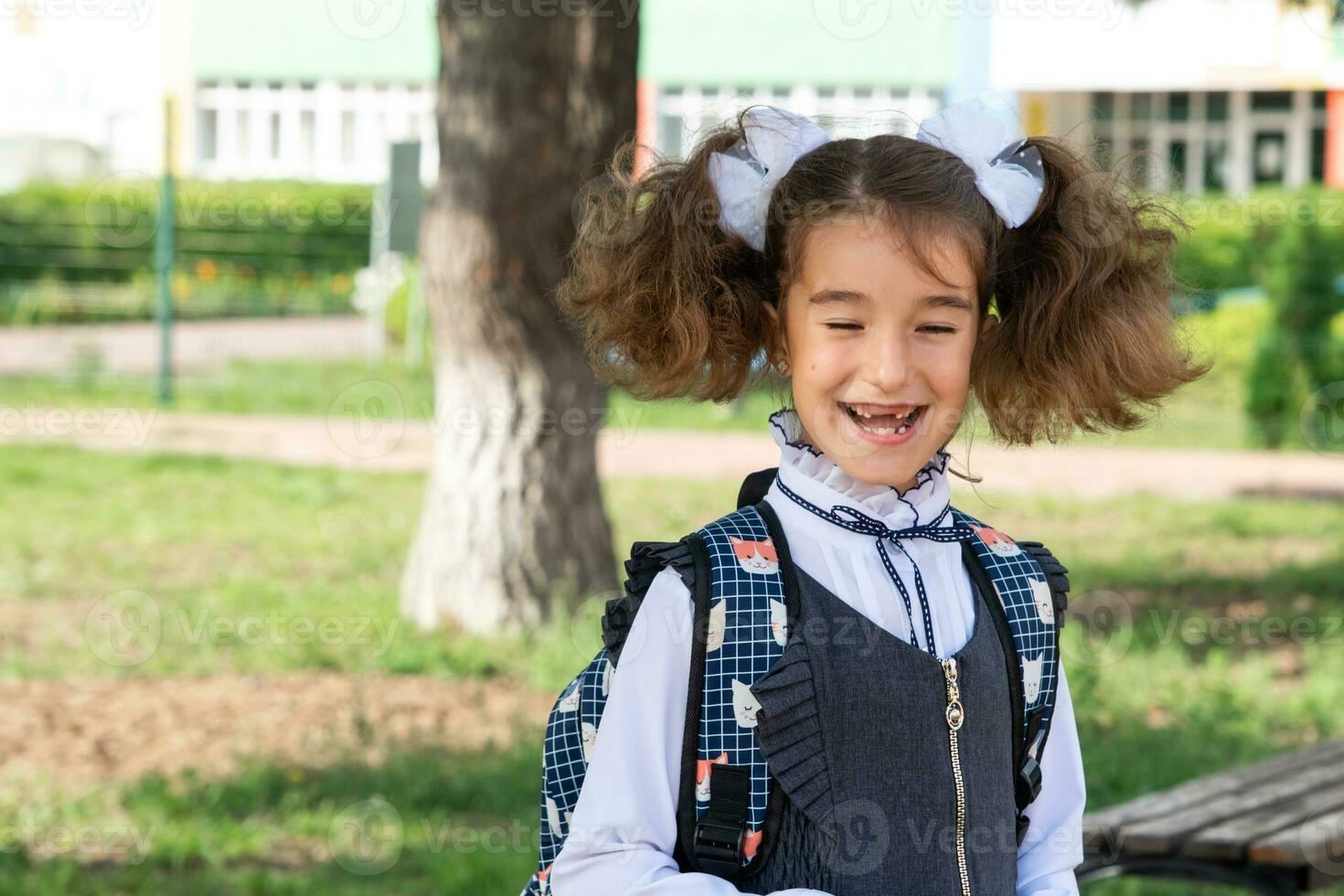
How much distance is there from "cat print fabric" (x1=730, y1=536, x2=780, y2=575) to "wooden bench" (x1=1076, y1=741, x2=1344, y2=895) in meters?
1.42

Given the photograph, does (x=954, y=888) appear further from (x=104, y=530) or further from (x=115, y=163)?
(x=115, y=163)

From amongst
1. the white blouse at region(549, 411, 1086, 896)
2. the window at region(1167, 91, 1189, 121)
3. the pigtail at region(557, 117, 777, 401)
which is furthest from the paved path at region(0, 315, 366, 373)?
the window at region(1167, 91, 1189, 121)

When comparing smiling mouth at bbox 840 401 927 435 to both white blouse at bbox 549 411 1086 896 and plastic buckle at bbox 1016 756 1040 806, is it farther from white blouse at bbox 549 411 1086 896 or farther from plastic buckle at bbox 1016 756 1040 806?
plastic buckle at bbox 1016 756 1040 806

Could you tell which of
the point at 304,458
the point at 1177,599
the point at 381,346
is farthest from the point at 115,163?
the point at 1177,599

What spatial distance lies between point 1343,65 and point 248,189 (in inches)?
594

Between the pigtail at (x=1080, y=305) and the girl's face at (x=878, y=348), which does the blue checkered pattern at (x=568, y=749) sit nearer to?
the girl's face at (x=878, y=348)

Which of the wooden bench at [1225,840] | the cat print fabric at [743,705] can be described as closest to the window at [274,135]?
the wooden bench at [1225,840]

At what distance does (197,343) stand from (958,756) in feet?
40.2

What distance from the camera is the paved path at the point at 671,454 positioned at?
951 cm

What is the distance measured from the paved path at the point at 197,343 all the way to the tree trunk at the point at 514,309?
774cm

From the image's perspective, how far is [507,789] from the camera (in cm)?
410

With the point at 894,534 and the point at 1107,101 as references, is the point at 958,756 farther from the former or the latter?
the point at 1107,101

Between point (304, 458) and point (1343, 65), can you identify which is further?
point (1343, 65)

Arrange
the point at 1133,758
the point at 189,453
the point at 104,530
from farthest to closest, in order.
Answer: the point at 189,453
the point at 104,530
the point at 1133,758
